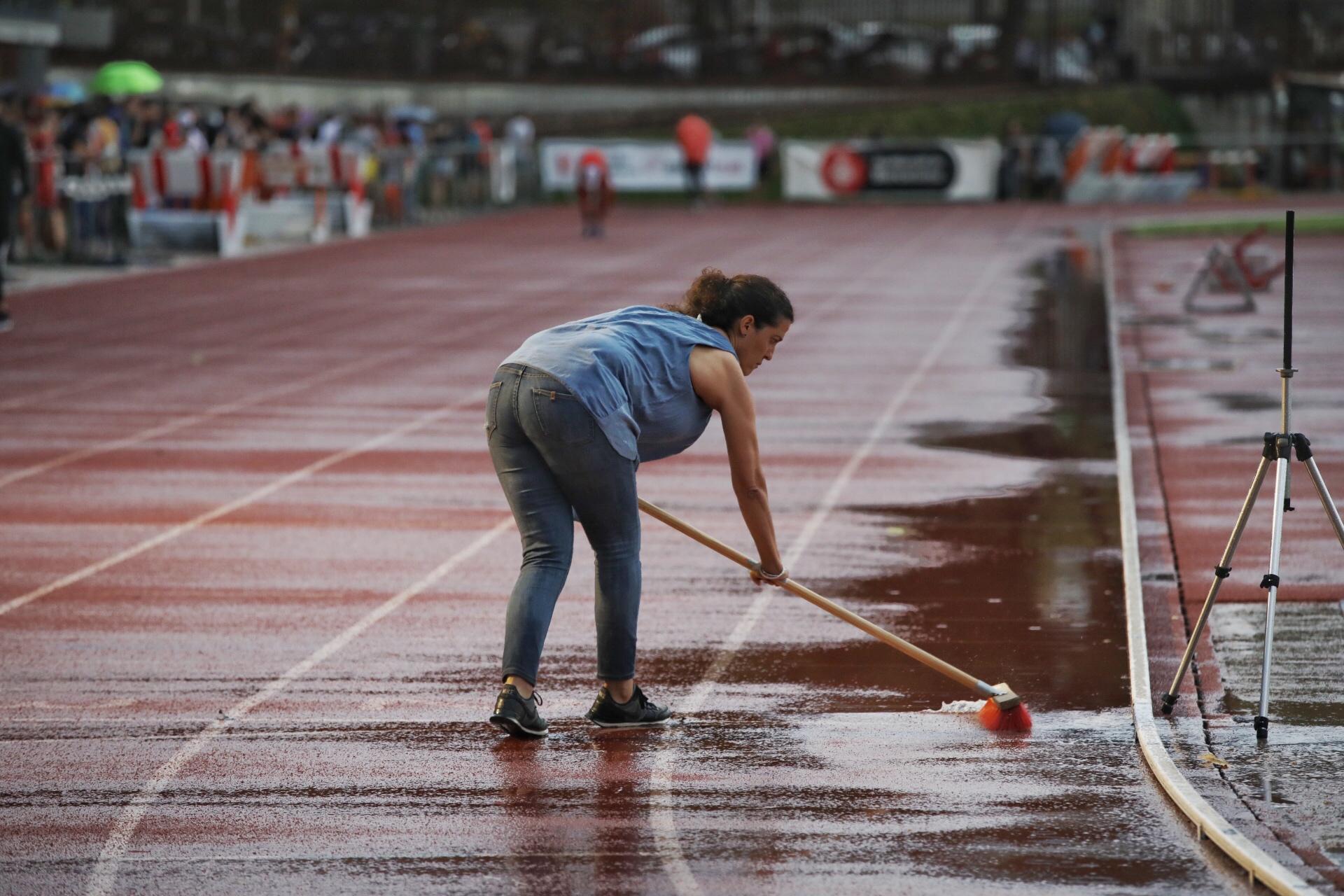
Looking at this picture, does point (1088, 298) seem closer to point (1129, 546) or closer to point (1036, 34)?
point (1129, 546)

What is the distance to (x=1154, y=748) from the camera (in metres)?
6.24

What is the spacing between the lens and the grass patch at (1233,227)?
33031mm

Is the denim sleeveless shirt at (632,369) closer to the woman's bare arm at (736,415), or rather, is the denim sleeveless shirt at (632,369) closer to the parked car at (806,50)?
the woman's bare arm at (736,415)

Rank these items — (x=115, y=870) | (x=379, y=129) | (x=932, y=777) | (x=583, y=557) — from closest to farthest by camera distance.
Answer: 1. (x=115, y=870)
2. (x=932, y=777)
3. (x=583, y=557)
4. (x=379, y=129)

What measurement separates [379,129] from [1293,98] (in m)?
20.0

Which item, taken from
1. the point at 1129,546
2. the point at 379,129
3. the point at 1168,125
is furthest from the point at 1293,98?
the point at 1129,546

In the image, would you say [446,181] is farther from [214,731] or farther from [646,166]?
[214,731]

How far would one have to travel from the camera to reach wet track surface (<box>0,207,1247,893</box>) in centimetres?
555

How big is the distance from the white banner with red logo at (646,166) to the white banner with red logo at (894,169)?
1.05m

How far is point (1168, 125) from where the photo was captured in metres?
51.2

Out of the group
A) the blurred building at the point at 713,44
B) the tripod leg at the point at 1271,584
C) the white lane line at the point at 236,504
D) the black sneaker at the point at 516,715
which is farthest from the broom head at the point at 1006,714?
the blurred building at the point at 713,44

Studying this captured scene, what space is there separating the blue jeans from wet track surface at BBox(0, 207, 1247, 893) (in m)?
0.37

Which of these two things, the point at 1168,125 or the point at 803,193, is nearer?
the point at 803,193

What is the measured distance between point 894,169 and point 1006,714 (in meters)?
38.1
